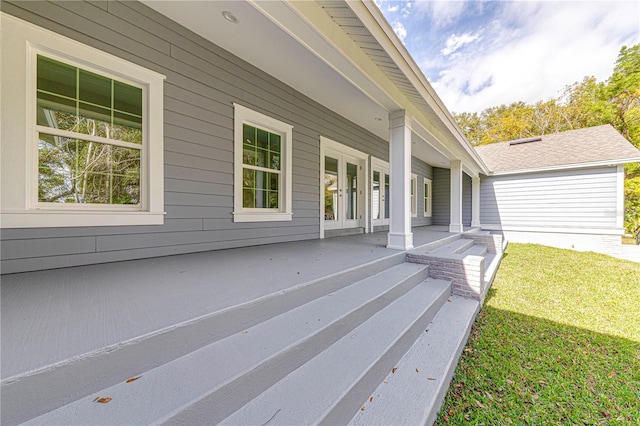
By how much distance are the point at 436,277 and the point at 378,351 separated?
6.95 feet

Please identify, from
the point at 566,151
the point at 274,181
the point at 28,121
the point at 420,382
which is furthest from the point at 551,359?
the point at 566,151

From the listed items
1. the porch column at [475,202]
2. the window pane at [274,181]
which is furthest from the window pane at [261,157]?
the porch column at [475,202]

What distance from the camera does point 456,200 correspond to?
23.3 feet

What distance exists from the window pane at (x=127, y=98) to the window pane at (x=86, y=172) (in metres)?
0.44

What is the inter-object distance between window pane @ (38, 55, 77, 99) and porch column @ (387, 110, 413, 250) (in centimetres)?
400

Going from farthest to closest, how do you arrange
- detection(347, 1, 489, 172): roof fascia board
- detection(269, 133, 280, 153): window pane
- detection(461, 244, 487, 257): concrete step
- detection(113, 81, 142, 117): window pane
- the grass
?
1. detection(461, 244, 487, 257): concrete step
2. detection(269, 133, 280, 153): window pane
3. detection(113, 81, 142, 117): window pane
4. detection(347, 1, 489, 172): roof fascia board
5. the grass

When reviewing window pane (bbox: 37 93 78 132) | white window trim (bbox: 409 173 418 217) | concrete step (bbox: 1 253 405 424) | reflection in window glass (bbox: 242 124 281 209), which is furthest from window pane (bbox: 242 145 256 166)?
white window trim (bbox: 409 173 418 217)

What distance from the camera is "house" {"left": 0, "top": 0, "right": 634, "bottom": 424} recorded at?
111 centimetres

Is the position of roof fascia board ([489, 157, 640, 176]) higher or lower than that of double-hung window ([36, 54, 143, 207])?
higher

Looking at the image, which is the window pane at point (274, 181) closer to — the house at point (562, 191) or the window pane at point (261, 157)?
the window pane at point (261, 157)

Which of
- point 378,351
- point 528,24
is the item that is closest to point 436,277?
point 378,351

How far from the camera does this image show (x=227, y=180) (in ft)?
11.4

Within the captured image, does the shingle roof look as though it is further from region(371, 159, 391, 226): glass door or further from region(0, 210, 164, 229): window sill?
region(0, 210, 164, 229): window sill

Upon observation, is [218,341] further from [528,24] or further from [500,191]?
[528,24]
